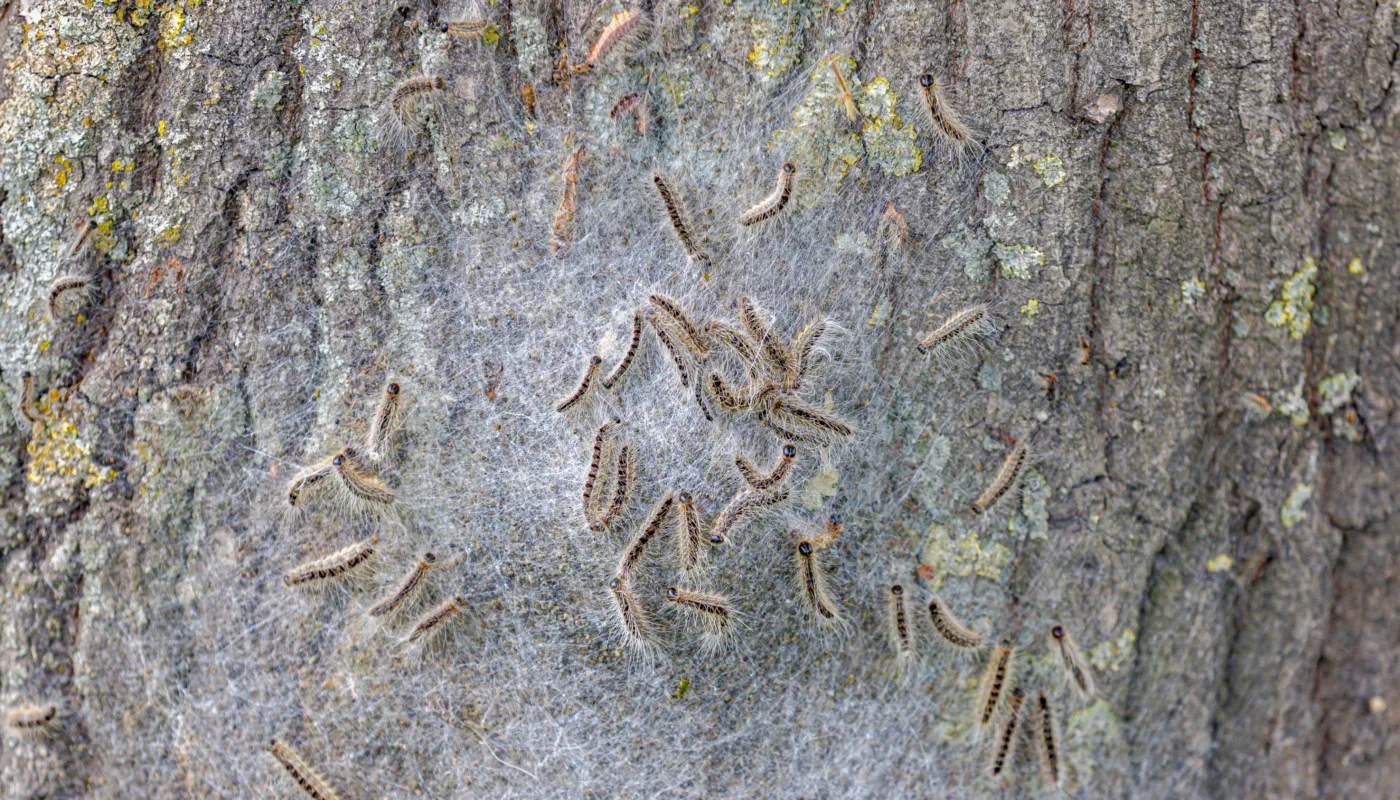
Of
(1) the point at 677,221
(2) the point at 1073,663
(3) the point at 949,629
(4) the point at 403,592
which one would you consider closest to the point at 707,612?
(3) the point at 949,629

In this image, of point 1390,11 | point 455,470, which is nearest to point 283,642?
point 455,470

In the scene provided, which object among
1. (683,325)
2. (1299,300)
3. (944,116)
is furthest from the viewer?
(683,325)

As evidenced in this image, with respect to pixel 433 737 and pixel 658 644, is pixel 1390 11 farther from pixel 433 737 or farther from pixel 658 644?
pixel 433 737

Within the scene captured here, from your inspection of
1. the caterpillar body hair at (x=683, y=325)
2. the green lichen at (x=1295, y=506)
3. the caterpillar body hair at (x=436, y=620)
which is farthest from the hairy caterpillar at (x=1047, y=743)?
the caterpillar body hair at (x=436, y=620)

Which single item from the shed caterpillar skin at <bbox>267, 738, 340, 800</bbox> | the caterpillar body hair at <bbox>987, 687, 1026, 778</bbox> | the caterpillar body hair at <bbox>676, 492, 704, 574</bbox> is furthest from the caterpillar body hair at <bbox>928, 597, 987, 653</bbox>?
the shed caterpillar skin at <bbox>267, 738, 340, 800</bbox>

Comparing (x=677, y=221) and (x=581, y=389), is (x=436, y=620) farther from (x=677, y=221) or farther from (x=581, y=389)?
(x=677, y=221)

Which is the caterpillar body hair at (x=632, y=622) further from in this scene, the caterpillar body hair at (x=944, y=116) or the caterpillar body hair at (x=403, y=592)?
the caterpillar body hair at (x=944, y=116)
